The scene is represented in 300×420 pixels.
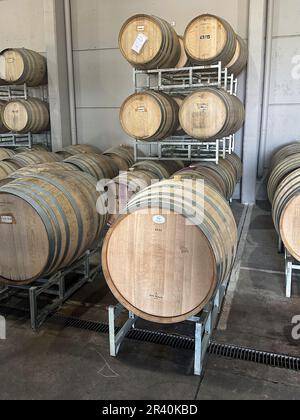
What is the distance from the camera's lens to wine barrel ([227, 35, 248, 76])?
230 inches

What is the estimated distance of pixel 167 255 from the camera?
231 cm

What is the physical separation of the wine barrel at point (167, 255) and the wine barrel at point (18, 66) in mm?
5672

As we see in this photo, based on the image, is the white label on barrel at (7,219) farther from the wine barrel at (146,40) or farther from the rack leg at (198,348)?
the wine barrel at (146,40)

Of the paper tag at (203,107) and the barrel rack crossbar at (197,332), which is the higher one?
the paper tag at (203,107)

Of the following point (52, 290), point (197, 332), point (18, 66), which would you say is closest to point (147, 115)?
point (52, 290)

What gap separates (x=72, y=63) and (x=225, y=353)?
6.93 metres

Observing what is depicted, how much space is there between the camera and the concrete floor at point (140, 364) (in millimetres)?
2283

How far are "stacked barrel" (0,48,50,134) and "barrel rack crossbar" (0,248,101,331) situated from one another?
13.7 ft

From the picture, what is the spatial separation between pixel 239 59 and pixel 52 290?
456 centimetres

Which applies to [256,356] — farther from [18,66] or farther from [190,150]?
[18,66]

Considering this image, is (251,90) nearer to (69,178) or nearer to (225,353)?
(69,178)

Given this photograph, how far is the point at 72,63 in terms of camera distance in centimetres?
786

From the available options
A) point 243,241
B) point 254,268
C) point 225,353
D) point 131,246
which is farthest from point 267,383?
point 243,241

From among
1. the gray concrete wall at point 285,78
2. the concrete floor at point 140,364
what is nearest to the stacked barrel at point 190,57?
the gray concrete wall at point 285,78
